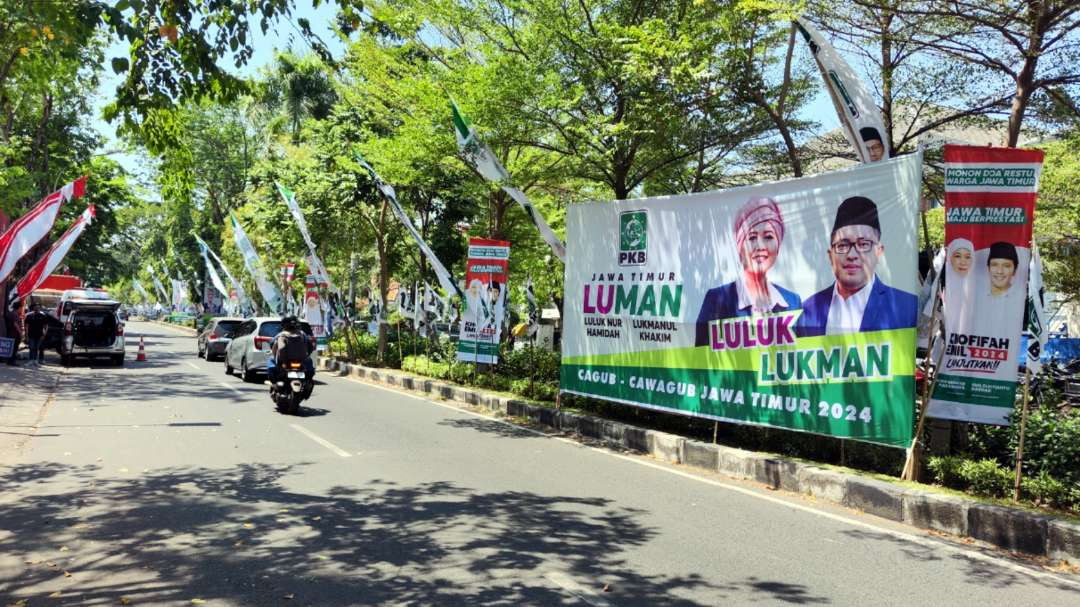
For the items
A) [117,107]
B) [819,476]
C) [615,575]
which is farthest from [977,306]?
[117,107]

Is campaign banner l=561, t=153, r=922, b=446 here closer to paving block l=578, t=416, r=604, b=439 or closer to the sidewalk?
paving block l=578, t=416, r=604, b=439

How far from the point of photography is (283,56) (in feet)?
122

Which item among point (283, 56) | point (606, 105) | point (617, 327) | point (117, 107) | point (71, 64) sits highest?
point (283, 56)

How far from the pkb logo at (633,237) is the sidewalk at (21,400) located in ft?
26.1

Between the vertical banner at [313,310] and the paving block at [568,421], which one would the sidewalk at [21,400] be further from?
the paving block at [568,421]

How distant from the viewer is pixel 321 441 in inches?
388

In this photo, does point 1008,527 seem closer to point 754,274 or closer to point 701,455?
point 701,455

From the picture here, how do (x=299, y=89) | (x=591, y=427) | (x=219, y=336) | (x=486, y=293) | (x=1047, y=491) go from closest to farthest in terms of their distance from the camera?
(x=1047, y=491), (x=591, y=427), (x=486, y=293), (x=219, y=336), (x=299, y=89)

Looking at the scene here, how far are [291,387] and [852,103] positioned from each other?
9.44 meters

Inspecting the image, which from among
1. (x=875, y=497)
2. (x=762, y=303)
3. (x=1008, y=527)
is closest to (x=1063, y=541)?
(x=1008, y=527)

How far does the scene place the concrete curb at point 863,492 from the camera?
567 cm

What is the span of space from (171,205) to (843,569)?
171ft

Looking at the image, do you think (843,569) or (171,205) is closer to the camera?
(843,569)

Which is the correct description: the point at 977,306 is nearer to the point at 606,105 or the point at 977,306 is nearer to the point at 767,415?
the point at 767,415
